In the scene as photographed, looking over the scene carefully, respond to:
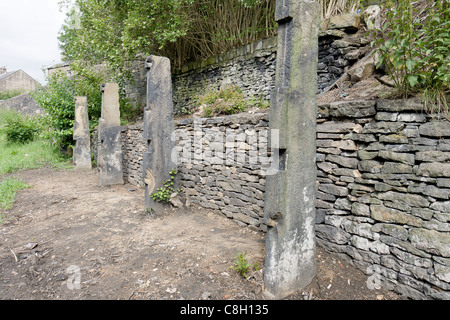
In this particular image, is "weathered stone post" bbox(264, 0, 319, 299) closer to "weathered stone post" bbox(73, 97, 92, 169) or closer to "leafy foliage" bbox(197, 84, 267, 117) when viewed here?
"leafy foliage" bbox(197, 84, 267, 117)

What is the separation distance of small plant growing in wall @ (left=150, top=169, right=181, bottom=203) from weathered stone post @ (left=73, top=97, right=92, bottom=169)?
578 cm

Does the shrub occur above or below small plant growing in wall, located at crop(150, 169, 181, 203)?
above

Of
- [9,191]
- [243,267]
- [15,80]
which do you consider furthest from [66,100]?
[15,80]

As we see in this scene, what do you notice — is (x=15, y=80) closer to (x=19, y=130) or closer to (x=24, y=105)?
(x=24, y=105)

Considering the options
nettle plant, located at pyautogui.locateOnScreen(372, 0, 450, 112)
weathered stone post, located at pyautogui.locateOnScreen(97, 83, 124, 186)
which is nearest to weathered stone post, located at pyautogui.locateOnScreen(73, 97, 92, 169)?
weathered stone post, located at pyautogui.locateOnScreen(97, 83, 124, 186)

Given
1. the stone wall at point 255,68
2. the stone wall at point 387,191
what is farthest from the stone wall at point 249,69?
the stone wall at point 387,191

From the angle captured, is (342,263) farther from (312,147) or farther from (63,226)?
(63,226)

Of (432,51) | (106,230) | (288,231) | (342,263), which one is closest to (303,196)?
(288,231)

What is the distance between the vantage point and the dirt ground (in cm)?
277

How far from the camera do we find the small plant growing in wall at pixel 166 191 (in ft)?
16.0

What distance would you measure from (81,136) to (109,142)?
303 centimetres

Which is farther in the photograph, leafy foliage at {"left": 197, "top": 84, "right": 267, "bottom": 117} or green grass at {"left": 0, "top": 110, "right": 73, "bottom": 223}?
green grass at {"left": 0, "top": 110, "right": 73, "bottom": 223}

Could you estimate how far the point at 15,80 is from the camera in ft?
88.4

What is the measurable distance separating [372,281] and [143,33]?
8.17 meters
